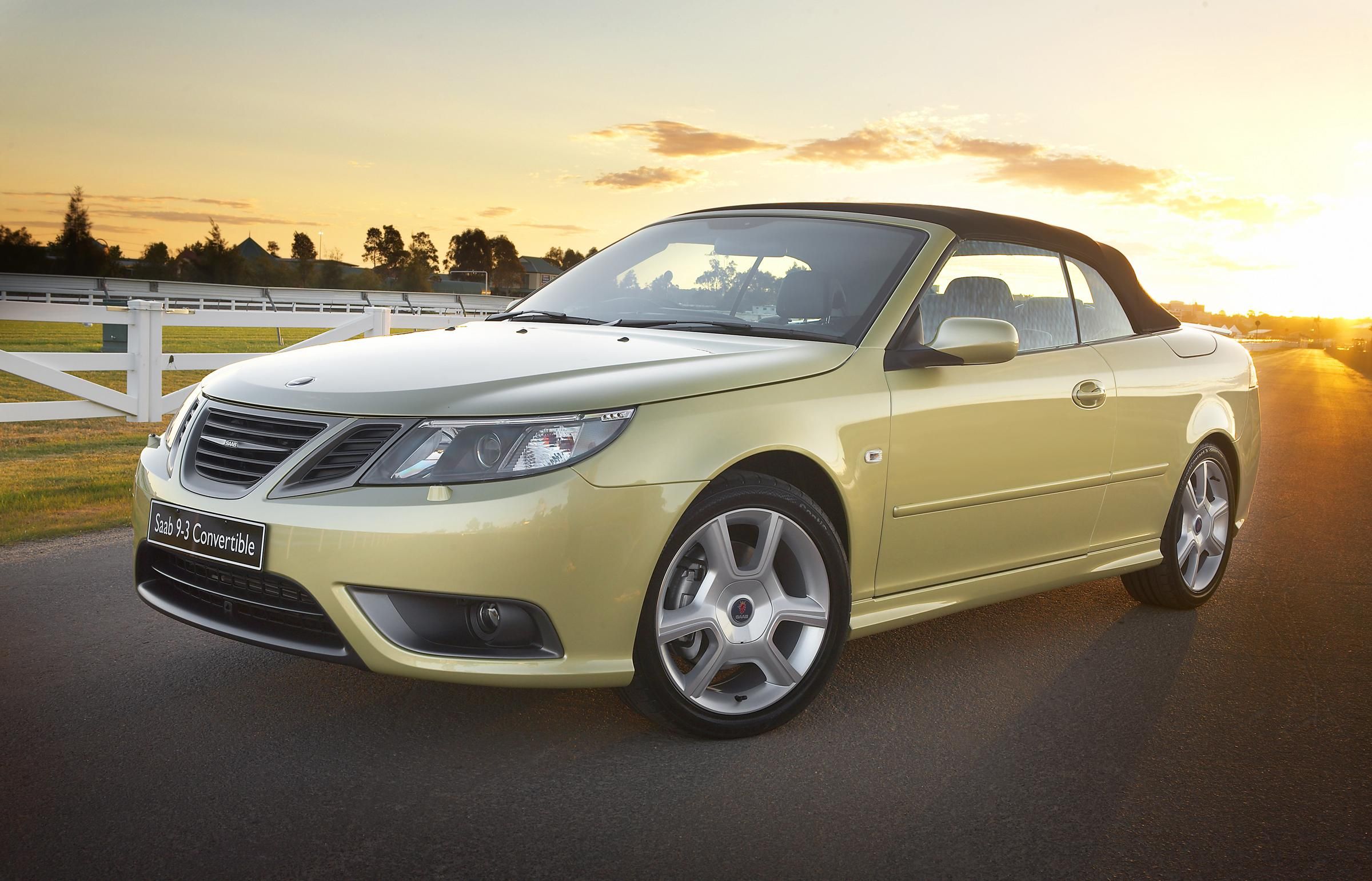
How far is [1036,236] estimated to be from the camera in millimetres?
4938

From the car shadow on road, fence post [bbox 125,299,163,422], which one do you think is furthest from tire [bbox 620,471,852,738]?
fence post [bbox 125,299,163,422]

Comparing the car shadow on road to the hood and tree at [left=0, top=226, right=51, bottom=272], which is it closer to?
the hood

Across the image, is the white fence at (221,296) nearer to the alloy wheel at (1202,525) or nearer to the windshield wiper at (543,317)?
the windshield wiper at (543,317)

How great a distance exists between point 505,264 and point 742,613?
18307 cm

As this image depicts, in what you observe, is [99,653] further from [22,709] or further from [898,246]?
[898,246]

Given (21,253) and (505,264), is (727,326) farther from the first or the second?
(505,264)

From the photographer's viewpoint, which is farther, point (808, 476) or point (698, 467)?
point (808, 476)

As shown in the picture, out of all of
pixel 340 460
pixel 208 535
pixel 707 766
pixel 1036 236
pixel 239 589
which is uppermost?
pixel 1036 236

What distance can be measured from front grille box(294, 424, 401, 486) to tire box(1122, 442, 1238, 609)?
11.5 ft

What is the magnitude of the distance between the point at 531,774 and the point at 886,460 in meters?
1.47

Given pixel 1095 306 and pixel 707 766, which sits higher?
pixel 1095 306

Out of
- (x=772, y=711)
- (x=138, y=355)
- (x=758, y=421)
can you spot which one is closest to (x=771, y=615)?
(x=772, y=711)

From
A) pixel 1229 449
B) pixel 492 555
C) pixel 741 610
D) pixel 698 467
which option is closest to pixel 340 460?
pixel 492 555

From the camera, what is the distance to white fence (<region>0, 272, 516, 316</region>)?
50.4 m
